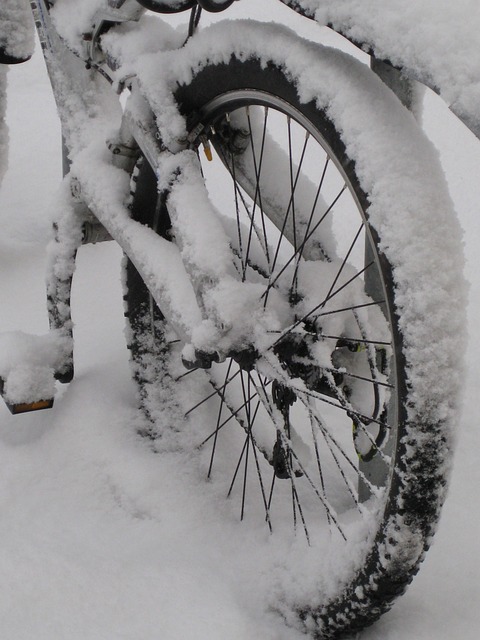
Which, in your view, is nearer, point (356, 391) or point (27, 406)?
point (356, 391)

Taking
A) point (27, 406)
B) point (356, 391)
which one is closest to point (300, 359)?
point (356, 391)

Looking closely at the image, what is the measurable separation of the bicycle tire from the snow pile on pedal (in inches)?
14.3

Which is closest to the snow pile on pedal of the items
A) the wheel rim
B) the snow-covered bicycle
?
the snow-covered bicycle

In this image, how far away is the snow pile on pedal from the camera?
170 cm

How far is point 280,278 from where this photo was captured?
1.36 metres

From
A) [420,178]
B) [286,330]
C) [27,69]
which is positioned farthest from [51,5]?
[27,69]

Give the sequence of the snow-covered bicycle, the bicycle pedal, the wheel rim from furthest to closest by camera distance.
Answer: the bicycle pedal < the wheel rim < the snow-covered bicycle

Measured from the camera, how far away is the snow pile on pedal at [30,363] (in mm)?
1696

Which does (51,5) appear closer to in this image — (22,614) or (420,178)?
(420,178)

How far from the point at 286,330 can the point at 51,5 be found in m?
0.90

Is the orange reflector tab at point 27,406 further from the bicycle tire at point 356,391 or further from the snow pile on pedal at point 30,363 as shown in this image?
the bicycle tire at point 356,391

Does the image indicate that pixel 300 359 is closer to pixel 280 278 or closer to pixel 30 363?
pixel 280 278

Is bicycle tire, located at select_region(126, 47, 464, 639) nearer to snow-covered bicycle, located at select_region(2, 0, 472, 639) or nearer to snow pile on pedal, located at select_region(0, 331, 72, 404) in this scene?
snow-covered bicycle, located at select_region(2, 0, 472, 639)

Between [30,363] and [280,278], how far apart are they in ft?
2.09
